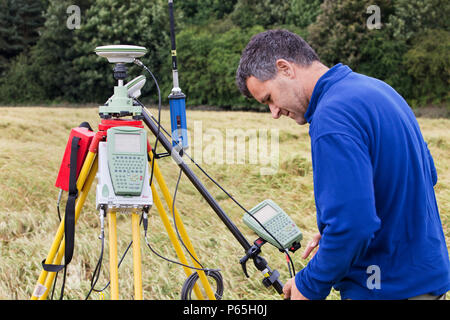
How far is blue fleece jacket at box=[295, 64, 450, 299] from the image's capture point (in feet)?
4.92

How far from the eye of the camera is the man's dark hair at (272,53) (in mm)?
1764

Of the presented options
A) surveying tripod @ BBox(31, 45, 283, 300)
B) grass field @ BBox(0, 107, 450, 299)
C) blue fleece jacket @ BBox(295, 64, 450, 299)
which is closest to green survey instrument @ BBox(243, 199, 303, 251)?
surveying tripod @ BBox(31, 45, 283, 300)

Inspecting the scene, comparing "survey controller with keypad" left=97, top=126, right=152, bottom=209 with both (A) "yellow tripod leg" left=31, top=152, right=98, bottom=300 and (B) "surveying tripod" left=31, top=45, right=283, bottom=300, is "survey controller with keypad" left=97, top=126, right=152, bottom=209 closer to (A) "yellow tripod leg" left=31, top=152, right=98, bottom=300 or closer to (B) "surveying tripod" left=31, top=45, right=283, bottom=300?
(B) "surveying tripod" left=31, top=45, right=283, bottom=300

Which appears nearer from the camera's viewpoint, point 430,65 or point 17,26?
point 430,65

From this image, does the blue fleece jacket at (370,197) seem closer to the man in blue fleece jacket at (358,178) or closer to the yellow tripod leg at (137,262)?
the man in blue fleece jacket at (358,178)

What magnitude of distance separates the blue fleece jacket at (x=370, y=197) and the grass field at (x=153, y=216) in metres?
2.03

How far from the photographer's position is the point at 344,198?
4.90 ft

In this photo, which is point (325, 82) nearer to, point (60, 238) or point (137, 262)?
point (137, 262)

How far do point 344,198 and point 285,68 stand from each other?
0.53m

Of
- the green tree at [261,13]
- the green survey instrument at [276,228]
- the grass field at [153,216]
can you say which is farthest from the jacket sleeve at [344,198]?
the green tree at [261,13]

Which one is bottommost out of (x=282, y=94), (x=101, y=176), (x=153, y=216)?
(x=153, y=216)

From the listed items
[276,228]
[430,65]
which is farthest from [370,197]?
[430,65]
